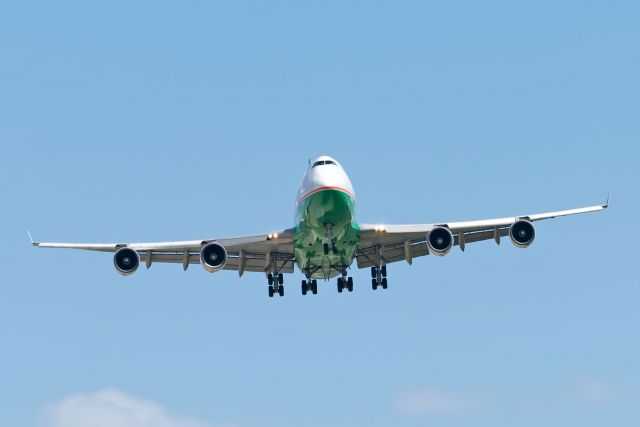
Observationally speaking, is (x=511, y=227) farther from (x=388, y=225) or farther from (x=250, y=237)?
(x=250, y=237)

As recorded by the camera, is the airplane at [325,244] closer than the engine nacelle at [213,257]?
Yes

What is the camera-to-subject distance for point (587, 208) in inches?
2395

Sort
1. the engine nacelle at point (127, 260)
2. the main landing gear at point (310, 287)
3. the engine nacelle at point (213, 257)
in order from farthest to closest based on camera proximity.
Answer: the main landing gear at point (310, 287) → the engine nacelle at point (127, 260) → the engine nacelle at point (213, 257)

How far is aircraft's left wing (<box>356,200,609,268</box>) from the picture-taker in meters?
58.5

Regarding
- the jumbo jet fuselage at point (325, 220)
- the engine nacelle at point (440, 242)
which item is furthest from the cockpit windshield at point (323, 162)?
the engine nacelle at point (440, 242)

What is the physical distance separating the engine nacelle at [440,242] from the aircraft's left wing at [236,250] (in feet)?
20.1

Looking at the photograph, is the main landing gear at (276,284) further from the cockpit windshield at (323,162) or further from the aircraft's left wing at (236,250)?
the cockpit windshield at (323,162)

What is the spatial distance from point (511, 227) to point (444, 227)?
2.96m

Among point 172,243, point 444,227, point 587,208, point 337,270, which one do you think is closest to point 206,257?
point 172,243

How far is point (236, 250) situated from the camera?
60062 mm

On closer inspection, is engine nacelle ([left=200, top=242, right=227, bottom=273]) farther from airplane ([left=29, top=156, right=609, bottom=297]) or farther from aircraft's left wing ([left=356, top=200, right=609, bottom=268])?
aircraft's left wing ([left=356, top=200, right=609, bottom=268])

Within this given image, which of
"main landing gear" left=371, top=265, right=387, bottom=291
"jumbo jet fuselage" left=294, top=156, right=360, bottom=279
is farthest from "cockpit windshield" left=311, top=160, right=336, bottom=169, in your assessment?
"main landing gear" left=371, top=265, right=387, bottom=291

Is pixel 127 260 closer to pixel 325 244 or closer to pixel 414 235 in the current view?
pixel 325 244

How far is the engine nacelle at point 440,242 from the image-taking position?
5750cm
